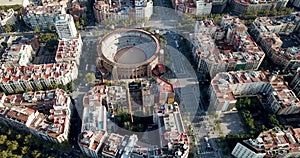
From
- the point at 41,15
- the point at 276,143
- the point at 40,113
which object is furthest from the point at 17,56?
the point at 276,143

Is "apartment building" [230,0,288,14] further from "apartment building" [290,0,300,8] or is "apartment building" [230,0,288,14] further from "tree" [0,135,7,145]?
"tree" [0,135,7,145]

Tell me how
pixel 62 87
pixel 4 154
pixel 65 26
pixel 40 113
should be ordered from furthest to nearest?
pixel 65 26
pixel 62 87
pixel 40 113
pixel 4 154

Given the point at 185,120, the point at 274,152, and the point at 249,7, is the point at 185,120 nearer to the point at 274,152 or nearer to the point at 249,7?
the point at 274,152

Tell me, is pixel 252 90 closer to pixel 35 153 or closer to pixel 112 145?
pixel 112 145

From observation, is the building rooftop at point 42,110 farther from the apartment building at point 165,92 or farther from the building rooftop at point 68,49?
the apartment building at point 165,92

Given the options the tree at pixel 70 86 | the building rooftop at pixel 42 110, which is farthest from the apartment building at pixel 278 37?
the building rooftop at pixel 42 110

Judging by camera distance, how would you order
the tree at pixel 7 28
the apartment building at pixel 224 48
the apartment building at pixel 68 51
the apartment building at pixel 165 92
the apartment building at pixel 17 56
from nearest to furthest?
the apartment building at pixel 165 92, the apartment building at pixel 224 48, the apartment building at pixel 17 56, the apartment building at pixel 68 51, the tree at pixel 7 28

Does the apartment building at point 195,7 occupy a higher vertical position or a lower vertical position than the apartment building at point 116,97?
higher

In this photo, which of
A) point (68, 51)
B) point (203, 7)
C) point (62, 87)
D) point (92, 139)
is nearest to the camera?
point (92, 139)

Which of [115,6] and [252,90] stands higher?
[115,6]
